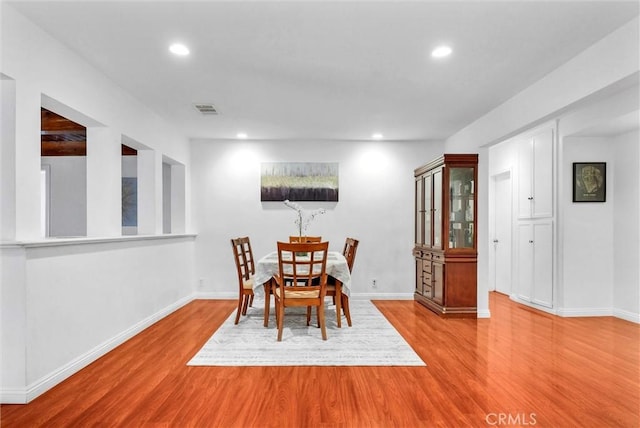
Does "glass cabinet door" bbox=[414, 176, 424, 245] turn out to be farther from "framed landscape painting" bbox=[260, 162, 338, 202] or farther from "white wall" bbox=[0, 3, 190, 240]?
"white wall" bbox=[0, 3, 190, 240]

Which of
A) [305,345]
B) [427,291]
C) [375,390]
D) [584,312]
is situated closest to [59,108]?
[305,345]

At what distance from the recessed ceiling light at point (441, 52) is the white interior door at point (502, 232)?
368 cm

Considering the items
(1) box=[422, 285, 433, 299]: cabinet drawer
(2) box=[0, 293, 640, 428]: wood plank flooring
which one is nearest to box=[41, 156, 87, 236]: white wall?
(2) box=[0, 293, 640, 428]: wood plank flooring

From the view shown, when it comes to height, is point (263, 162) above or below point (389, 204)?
above

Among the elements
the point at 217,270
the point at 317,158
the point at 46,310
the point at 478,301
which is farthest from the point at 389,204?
the point at 46,310

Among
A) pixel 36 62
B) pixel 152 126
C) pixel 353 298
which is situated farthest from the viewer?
pixel 353 298

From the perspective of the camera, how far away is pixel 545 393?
2.39 metres

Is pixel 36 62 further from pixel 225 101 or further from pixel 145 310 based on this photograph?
pixel 145 310

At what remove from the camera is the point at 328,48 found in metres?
2.69

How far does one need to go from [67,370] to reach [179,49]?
2.59m

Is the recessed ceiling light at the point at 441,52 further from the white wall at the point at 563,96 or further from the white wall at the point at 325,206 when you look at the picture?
the white wall at the point at 325,206

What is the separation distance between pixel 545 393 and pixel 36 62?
422cm

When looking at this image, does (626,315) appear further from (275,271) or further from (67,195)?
(67,195)

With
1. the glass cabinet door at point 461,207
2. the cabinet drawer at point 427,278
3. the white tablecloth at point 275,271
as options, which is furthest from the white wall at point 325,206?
the white tablecloth at point 275,271
